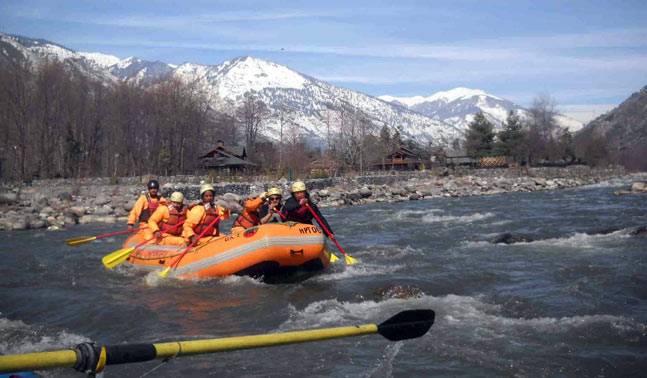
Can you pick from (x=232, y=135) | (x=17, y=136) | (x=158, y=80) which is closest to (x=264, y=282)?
(x=17, y=136)

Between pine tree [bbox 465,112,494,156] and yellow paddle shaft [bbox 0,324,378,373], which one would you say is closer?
yellow paddle shaft [bbox 0,324,378,373]

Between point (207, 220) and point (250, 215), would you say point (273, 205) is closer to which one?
point (250, 215)

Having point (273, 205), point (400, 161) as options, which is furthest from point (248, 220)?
point (400, 161)

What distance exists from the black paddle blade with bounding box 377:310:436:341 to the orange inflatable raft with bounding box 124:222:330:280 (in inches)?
205

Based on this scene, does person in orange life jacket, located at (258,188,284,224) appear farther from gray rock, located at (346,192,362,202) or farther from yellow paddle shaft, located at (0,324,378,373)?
gray rock, located at (346,192,362,202)

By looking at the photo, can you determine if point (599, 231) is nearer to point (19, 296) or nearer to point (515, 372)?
point (515, 372)

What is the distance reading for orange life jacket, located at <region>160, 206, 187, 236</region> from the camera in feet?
39.1

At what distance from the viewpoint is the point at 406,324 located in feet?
15.1

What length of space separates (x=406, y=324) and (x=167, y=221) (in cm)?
835

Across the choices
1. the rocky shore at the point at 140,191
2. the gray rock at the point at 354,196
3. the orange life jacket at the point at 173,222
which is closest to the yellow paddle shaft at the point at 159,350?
the orange life jacket at the point at 173,222

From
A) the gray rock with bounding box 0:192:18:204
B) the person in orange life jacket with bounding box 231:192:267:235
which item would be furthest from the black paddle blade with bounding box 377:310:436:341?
the gray rock with bounding box 0:192:18:204

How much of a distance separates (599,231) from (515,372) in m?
10.6

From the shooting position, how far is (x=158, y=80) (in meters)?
60.9

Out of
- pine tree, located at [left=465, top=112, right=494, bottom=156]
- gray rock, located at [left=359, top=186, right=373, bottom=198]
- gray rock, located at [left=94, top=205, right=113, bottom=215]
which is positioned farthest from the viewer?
pine tree, located at [left=465, top=112, right=494, bottom=156]
